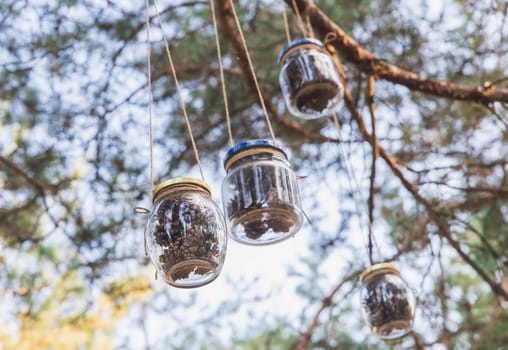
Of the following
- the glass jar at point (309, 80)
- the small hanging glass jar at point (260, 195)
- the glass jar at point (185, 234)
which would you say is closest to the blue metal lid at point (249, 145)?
→ the small hanging glass jar at point (260, 195)

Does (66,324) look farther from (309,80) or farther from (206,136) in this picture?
(309,80)

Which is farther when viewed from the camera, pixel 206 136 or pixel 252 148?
pixel 206 136

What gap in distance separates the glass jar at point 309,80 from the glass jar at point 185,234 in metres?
0.71

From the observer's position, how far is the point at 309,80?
6.52 feet

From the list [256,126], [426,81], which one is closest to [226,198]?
[426,81]

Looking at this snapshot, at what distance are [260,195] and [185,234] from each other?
176mm

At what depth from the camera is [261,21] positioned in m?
3.66

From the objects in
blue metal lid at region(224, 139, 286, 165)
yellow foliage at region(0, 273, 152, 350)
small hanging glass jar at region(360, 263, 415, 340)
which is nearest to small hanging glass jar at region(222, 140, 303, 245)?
blue metal lid at region(224, 139, 286, 165)

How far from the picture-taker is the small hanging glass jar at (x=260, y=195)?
1.39 metres

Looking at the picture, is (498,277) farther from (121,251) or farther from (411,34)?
(121,251)

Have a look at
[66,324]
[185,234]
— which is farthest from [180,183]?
[66,324]

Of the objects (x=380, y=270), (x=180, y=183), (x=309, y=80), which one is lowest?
(x=180, y=183)

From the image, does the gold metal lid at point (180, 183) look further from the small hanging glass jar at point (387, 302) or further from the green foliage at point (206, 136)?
the green foliage at point (206, 136)

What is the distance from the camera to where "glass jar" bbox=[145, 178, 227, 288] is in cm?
135
